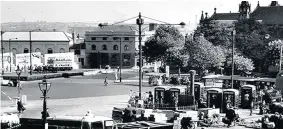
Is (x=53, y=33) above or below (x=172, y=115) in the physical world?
above

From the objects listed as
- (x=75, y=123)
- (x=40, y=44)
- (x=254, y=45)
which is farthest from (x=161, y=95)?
(x=40, y=44)

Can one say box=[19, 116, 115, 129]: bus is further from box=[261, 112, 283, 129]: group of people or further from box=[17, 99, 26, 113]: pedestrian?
box=[17, 99, 26, 113]: pedestrian

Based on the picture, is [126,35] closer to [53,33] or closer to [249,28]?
[53,33]

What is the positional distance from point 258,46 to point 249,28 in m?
6.95

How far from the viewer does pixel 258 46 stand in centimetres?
7306

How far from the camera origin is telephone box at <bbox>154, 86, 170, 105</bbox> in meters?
32.8

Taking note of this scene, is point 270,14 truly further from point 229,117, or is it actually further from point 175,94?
point 229,117

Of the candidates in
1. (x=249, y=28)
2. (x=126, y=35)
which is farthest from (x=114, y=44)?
(x=249, y=28)

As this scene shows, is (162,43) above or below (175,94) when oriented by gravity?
above

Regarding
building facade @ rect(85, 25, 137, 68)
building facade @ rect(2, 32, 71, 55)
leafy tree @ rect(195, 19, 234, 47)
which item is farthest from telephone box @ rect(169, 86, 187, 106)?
building facade @ rect(2, 32, 71, 55)

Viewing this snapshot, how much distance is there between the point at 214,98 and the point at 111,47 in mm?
66088

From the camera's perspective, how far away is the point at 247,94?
3250 centimetres

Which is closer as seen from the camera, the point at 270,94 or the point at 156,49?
the point at 270,94

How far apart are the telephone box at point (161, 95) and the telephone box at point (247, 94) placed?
213 inches
